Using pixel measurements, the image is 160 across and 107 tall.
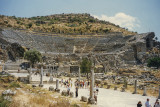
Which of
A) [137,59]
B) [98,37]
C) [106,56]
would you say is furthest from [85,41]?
[137,59]

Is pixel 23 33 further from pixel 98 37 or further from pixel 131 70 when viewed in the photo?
pixel 131 70

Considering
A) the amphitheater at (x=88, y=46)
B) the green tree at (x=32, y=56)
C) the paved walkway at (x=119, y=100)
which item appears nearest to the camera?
the paved walkway at (x=119, y=100)

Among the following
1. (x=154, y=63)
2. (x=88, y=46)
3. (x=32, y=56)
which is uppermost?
(x=88, y=46)

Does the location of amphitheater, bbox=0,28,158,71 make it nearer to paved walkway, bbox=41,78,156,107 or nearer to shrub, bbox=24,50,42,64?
shrub, bbox=24,50,42,64

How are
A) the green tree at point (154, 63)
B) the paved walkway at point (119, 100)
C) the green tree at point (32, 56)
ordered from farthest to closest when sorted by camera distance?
the green tree at point (154, 63)
the green tree at point (32, 56)
the paved walkway at point (119, 100)

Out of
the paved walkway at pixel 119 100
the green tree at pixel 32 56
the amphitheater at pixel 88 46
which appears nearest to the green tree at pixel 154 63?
the amphitheater at pixel 88 46

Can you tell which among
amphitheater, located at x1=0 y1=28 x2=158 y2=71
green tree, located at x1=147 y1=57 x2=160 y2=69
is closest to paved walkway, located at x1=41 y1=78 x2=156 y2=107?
amphitheater, located at x1=0 y1=28 x2=158 y2=71

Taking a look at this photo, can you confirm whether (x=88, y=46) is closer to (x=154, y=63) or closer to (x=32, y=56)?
(x=154, y=63)

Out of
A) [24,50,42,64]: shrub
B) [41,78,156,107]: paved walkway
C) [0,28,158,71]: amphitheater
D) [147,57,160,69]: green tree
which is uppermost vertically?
[0,28,158,71]: amphitheater

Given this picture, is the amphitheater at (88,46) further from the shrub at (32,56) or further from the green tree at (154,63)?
the shrub at (32,56)

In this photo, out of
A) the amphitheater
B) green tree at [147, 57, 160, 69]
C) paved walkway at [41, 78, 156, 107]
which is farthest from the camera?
the amphitheater

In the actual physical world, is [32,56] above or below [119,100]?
above

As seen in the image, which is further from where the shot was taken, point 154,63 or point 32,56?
point 154,63

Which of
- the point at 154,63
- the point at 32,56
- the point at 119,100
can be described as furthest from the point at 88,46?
the point at 119,100
